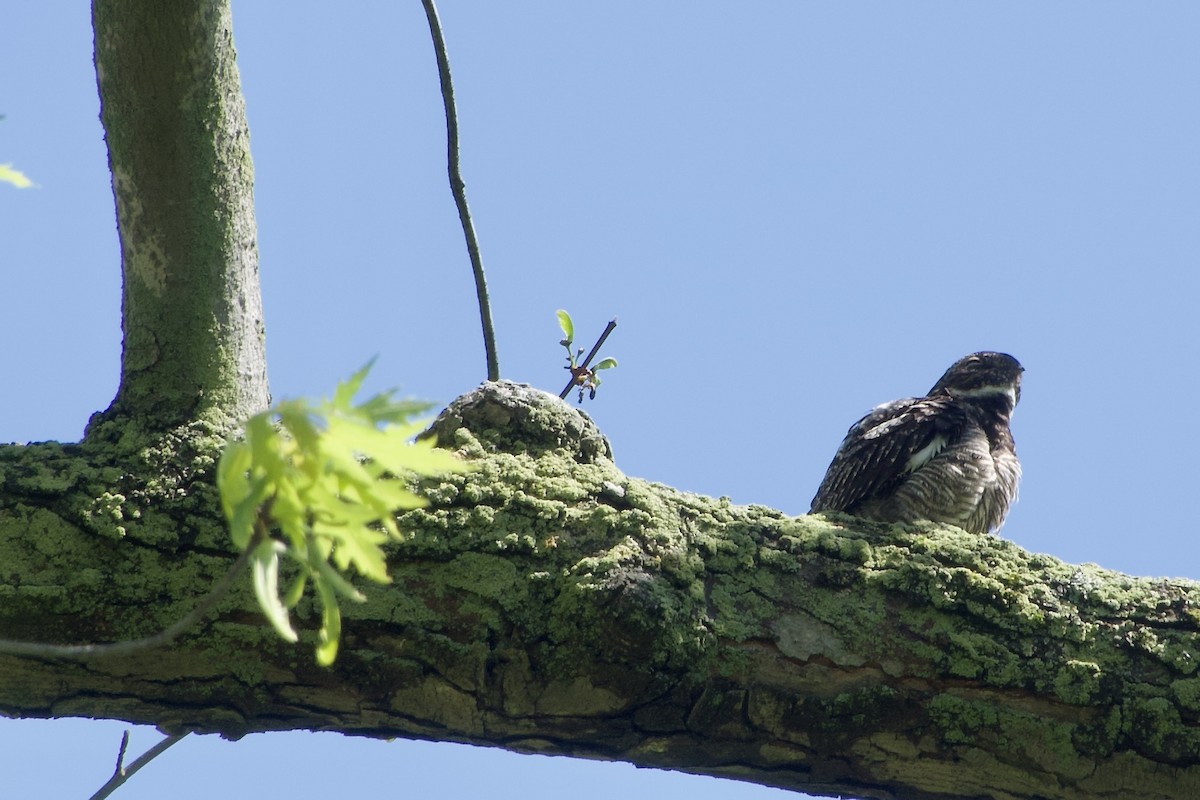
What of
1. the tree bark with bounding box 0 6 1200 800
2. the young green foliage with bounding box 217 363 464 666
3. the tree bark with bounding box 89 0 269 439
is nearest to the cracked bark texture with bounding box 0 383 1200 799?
the tree bark with bounding box 0 6 1200 800

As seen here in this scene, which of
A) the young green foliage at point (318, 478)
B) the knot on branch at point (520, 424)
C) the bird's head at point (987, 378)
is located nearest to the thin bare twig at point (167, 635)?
the young green foliage at point (318, 478)

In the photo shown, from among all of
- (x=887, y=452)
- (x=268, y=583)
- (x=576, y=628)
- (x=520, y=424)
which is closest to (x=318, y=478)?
(x=268, y=583)

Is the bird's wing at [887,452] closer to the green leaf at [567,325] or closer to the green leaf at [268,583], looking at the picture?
the green leaf at [567,325]

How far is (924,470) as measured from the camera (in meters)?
5.91

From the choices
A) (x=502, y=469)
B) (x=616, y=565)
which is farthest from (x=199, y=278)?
(x=616, y=565)

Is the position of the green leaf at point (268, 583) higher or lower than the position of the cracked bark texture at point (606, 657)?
Answer: lower

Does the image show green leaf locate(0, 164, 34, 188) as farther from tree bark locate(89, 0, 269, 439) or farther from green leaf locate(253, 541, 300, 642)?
tree bark locate(89, 0, 269, 439)

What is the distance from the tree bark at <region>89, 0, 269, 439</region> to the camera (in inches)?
135

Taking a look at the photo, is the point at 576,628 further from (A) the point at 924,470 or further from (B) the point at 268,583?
(A) the point at 924,470

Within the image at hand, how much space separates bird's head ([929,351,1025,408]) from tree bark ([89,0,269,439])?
173 inches

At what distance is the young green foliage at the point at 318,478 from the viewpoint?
1530mm

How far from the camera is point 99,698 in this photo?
3074 mm

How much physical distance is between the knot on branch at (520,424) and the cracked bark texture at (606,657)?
379mm

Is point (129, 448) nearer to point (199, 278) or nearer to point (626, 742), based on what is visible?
point (199, 278)
